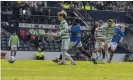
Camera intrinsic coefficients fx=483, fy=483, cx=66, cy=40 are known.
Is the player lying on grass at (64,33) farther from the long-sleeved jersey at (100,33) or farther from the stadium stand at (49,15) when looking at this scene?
the stadium stand at (49,15)

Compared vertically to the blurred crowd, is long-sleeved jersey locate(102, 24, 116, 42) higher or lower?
higher

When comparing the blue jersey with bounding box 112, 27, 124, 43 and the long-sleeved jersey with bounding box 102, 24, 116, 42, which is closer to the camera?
the long-sleeved jersey with bounding box 102, 24, 116, 42

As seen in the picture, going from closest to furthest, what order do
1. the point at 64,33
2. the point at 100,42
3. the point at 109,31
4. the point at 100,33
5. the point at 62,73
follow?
the point at 62,73 → the point at 64,33 → the point at 109,31 → the point at 100,33 → the point at 100,42

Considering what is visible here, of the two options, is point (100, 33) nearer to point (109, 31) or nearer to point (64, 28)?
point (109, 31)

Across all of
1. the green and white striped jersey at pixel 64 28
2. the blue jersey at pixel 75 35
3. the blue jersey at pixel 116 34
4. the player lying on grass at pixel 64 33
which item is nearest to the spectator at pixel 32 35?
the blue jersey at pixel 116 34

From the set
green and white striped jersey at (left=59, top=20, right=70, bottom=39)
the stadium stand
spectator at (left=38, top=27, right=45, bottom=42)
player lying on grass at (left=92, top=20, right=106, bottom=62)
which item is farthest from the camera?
spectator at (left=38, top=27, right=45, bottom=42)

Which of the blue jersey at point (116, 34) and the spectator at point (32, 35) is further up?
the blue jersey at point (116, 34)

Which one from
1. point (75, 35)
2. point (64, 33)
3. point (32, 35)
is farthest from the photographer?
point (32, 35)

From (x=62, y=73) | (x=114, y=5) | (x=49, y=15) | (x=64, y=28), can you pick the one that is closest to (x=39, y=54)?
(x=49, y=15)

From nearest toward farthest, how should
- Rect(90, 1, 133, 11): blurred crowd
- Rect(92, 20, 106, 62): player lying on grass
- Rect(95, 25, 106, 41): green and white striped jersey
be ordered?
Rect(95, 25, 106, 41): green and white striped jersey, Rect(92, 20, 106, 62): player lying on grass, Rect(90, 1, 133, 11): blurred crowd

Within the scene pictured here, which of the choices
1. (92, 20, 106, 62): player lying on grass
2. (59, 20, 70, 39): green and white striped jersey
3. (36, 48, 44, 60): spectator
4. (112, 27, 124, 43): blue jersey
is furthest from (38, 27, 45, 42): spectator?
(59, 20, 70, 39): green and white striped jersey

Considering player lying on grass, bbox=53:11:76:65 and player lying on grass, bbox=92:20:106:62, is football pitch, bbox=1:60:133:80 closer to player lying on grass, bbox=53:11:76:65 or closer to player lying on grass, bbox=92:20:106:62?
player lying on grass, bbox=53:11:76:65

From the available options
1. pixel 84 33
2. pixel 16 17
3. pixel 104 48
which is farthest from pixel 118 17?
pixel 104 48

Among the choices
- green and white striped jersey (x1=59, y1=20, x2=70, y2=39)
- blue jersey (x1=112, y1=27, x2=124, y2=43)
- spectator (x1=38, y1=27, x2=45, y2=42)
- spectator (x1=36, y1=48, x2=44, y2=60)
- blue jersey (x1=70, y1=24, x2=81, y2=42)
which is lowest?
spectator (x1=36, y1=48, x2=44, y2=60)
